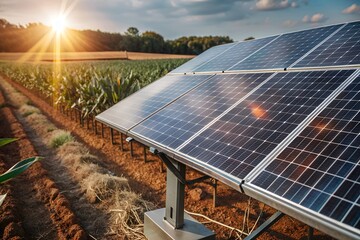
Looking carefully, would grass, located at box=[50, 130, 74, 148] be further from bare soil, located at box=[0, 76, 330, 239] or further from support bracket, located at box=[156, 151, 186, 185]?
support bracket, located at box=[156, 151, 186, 185]

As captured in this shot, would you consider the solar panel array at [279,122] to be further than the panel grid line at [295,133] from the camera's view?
No

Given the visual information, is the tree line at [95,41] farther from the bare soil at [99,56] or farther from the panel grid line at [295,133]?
the panel grid line at [295,133]

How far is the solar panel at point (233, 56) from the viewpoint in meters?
6.15

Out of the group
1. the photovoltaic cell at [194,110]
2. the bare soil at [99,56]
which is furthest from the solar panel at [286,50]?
the bare soil at [99,56]

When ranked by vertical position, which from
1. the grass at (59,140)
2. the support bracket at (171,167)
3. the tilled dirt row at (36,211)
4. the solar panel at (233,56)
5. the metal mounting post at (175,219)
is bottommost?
the grass at (59,140)

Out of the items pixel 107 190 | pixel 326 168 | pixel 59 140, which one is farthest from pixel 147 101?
pixel 59 140

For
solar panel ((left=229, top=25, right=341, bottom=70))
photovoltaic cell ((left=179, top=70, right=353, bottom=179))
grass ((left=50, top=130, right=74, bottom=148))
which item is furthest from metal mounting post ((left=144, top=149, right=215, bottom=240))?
grass ((left=50, top=130, right=74, bottom=148))

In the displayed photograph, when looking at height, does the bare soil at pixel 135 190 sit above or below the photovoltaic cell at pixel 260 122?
below

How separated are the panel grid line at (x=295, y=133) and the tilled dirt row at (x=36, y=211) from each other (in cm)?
276

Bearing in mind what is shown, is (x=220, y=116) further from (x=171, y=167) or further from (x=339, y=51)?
(x=339, y=51)

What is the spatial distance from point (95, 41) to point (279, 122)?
3324 inches

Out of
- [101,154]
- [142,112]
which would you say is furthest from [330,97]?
[101,154]

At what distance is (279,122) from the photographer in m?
3.27

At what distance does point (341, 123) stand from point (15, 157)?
8.85 metres
